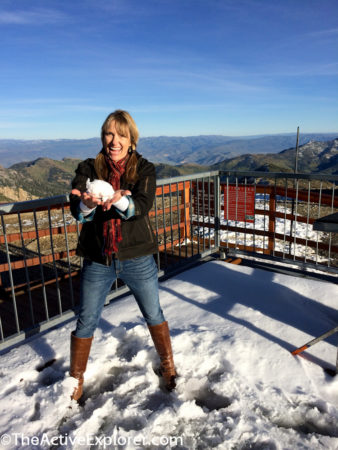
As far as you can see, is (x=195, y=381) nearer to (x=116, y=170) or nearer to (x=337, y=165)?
(x=116, y=170)

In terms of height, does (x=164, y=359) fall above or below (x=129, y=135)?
below

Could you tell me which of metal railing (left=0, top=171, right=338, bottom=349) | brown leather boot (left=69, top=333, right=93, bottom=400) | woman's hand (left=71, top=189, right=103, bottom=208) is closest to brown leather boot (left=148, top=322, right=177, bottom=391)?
brown leather boot (left=69, top=333, right=93, bottom=400)

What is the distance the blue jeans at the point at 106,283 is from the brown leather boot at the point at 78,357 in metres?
0.05

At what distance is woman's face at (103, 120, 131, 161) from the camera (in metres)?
2.24

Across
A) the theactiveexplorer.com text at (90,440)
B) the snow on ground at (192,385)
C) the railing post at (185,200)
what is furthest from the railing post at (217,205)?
the theactiveexplorer.com text at (90,440)

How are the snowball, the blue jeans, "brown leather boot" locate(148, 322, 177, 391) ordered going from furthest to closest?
"brown leather boot" locate(148, 322, 177, 391)
the blue jeans
the snowball

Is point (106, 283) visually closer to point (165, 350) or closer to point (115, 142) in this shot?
point (165, 350)

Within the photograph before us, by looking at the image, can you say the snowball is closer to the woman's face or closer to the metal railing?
the woman's face

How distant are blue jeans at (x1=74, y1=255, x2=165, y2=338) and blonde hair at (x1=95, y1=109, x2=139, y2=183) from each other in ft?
1.94

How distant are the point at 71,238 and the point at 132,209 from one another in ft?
35.9

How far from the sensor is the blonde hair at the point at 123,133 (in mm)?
2238

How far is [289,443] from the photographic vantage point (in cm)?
214

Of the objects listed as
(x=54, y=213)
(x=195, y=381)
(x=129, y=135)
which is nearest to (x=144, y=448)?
(x=195, y=381)

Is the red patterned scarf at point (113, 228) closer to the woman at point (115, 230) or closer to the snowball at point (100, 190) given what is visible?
the woman at point (115, 230)
